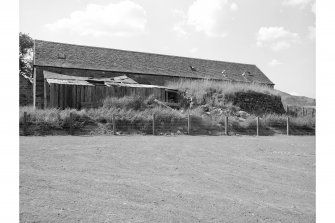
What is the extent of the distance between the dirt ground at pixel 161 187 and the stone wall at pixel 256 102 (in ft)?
50.9

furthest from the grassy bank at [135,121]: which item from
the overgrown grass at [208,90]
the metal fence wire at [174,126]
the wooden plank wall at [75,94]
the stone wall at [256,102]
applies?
the stone wall at [256,102]

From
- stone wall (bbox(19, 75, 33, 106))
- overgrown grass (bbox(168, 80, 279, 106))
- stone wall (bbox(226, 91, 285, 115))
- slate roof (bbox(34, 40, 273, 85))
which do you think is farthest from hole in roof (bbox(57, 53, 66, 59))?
stone wall (bbox(226, 91, 285, 115))

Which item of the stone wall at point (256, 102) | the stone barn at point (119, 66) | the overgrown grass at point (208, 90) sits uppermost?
the stone barn at point (119, 66)

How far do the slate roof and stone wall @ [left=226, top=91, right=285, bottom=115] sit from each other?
550cm

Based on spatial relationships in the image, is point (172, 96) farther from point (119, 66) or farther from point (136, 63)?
point (136, 63)

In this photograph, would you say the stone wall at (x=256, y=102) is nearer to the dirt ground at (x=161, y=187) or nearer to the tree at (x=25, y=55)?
the dirt ground at (x=161, y=187)

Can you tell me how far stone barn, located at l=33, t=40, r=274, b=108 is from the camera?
2333cm

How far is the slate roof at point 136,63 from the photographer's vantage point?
2448cm

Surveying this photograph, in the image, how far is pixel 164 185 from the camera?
567 centimetres

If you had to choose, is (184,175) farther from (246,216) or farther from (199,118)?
(199,118)

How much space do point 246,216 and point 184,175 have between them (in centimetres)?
224

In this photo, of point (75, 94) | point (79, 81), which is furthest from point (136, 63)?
point (75, 94)

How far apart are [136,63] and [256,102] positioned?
1038 cm
